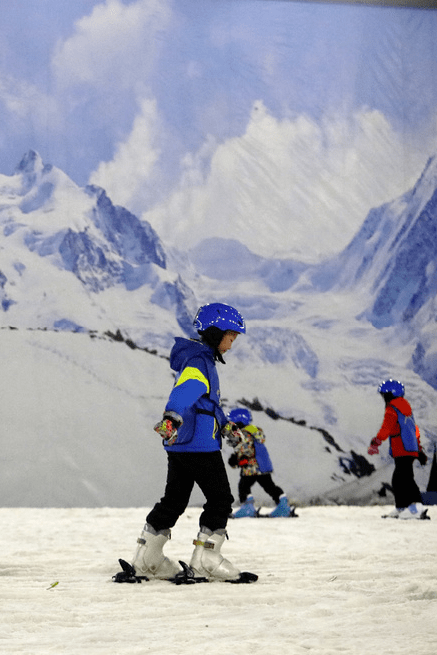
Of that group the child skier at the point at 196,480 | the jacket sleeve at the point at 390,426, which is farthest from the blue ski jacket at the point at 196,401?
the jacket sleeve at the point at 390,426

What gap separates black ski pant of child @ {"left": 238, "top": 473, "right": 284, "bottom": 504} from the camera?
698cm

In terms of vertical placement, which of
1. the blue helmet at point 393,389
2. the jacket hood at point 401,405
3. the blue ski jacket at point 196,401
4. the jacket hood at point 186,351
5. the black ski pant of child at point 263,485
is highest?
the blue helmet at point 393,389

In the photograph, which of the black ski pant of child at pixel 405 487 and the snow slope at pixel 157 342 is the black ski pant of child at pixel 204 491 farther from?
the snow slope at pixel 157 342

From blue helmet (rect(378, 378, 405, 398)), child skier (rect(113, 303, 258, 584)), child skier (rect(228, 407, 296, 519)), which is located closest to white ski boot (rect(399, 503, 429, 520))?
blue helmet (rect(378, 378, 405, 398))

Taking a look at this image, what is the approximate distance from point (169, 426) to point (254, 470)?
13.4ft

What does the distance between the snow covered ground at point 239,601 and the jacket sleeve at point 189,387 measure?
72 centimetres

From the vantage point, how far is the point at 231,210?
996 cm

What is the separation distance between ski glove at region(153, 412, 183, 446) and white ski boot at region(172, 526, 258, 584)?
18.6 inches

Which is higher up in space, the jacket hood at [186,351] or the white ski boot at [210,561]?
the jacket hood at [186,351]

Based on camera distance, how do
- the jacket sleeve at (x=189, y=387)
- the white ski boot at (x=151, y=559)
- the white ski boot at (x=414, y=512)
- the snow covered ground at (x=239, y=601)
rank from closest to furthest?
the snow covered ground at (x=239, y=601) < the jacket sleeve at (x=189, y=387) < the white ski boot at (x=151, y=559) < the white ski boot at (x=414, y=512)

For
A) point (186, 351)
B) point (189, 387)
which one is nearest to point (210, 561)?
point (189, 387)

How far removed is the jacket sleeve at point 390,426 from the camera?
6543mm

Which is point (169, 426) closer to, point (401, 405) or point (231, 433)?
point (231, 433)

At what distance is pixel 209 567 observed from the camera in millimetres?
3191
